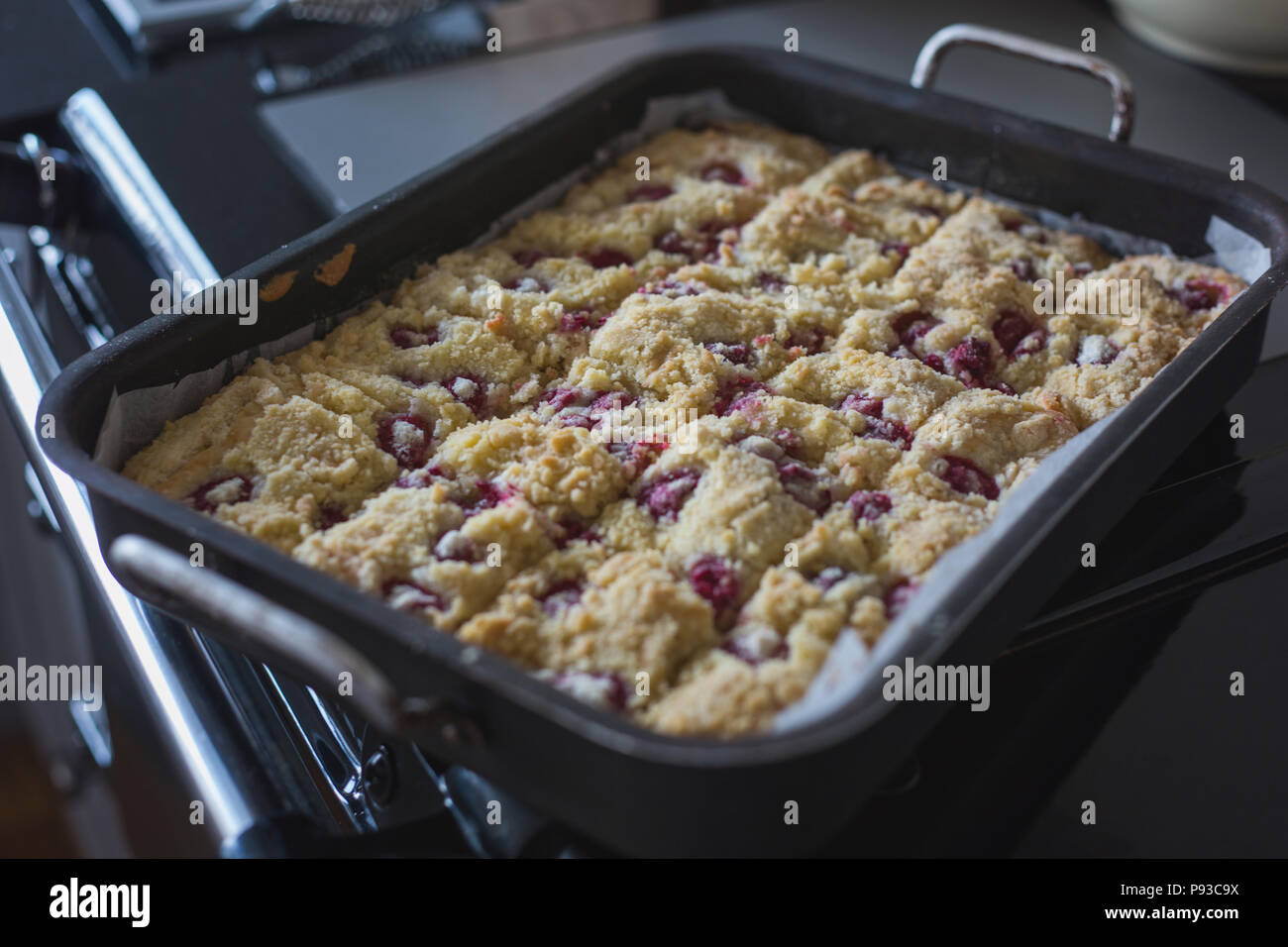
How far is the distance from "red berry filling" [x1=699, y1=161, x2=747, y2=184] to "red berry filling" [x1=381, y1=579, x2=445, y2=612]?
0.86 m

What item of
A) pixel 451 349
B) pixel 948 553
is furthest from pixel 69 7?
pixel 948 553

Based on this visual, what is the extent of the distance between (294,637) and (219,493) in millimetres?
369

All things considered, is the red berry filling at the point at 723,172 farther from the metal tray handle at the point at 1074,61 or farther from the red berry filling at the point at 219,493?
the red berry filling at the point at 219,493

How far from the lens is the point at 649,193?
5.43 ft

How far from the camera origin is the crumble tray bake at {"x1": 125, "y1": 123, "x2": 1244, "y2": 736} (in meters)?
1.05

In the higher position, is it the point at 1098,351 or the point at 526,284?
→ the point at 526,284

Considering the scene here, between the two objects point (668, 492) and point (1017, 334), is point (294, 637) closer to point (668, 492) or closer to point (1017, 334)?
point (668, 492)

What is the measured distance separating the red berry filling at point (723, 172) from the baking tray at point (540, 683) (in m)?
0.22

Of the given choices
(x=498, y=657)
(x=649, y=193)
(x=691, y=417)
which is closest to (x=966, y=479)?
(x=691, y=417)

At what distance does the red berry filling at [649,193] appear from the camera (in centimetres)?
165

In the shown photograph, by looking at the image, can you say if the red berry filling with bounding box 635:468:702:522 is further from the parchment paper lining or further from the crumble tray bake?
the parchment paper lining

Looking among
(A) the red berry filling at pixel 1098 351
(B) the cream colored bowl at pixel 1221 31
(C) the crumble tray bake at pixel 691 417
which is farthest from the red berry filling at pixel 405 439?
(B) the cream colored bowl at pixel 1221 31

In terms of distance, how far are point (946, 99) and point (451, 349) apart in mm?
812

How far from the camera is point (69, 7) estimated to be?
7.73ft
